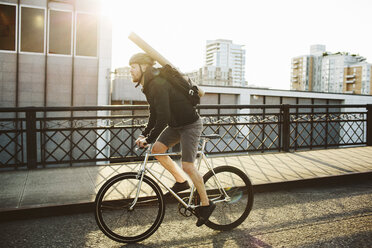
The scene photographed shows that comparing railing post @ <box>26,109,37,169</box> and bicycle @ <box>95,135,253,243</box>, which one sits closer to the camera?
bicycle @ <box>95,135,253,243</box>

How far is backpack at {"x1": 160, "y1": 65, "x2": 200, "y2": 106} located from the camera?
3.49m

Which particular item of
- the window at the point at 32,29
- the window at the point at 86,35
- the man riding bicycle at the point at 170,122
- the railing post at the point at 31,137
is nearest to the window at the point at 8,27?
the window at the point at 32,29

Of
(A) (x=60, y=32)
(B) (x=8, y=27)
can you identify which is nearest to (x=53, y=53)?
(A) (x=60, y=32)

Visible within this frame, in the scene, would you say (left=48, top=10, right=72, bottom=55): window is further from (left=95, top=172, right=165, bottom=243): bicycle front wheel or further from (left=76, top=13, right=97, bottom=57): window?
(left=95, top=172, right=165, bottom=243): bicycle front wheel

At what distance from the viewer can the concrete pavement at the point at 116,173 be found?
462cm

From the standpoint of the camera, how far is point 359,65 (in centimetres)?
12950

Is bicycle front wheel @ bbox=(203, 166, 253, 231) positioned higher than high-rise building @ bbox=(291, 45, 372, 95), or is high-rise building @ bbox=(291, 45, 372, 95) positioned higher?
high-rise building @ bbox=(291, 45, 372, 95)

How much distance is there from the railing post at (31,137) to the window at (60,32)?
1077 cm

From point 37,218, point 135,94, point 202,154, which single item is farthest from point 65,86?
point 202,154

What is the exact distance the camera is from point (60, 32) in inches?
643

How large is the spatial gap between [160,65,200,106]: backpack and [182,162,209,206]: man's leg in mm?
711

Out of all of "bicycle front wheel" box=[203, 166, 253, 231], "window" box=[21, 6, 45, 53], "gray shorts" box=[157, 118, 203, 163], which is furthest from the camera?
"window" box=[21, 6, 45, 53]

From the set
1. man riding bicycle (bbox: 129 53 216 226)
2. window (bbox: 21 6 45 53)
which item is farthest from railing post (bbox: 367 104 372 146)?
window (bbox: 21 6 45 53)

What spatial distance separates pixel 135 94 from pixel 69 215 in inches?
729
